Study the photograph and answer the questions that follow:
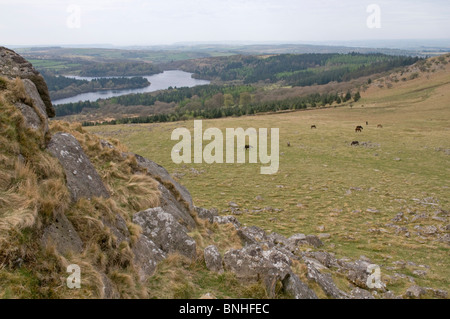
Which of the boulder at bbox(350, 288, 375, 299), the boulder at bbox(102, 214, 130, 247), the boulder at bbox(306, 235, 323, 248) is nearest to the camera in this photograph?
the boulder at bbox(102, 214, 130, 247)

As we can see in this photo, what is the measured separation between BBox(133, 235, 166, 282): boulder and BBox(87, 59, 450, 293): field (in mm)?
8525

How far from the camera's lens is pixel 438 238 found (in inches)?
591

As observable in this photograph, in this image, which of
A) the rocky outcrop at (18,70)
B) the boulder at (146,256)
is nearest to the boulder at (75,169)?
the boulder at (146,256)

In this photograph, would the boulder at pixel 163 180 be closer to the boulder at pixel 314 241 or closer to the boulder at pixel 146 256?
the boulder at pixel 146 256

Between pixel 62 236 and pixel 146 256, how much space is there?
2.18 metres

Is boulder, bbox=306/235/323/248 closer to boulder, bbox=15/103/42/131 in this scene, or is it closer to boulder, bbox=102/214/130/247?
boulder, bbox=102/214/130/247

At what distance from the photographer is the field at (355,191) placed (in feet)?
45.7

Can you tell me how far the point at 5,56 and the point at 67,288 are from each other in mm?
9900

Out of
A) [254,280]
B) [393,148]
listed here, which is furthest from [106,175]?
[393,148]

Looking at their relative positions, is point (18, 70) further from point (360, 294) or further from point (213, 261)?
point (360, 294)

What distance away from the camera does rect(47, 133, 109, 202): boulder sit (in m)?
8.27

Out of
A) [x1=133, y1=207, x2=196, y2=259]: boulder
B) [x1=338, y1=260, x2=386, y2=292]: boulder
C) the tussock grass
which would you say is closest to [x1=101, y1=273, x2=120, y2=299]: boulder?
the tussock grass

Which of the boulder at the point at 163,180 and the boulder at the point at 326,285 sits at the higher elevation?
the boulder at the point at 163,180

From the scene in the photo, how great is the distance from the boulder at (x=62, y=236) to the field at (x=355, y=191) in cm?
1058
